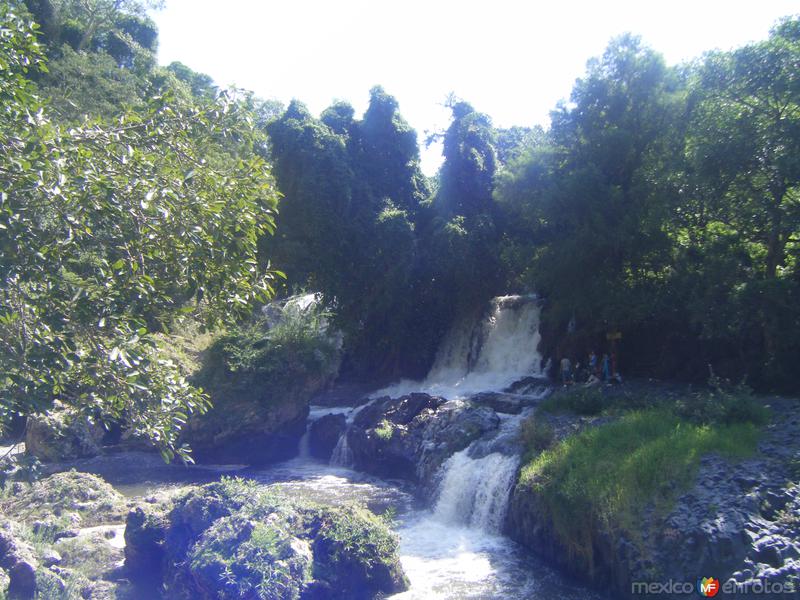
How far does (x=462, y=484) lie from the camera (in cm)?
1397

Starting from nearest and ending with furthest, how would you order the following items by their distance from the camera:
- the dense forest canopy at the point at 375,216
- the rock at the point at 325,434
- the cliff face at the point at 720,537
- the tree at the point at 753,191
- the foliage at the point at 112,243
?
the foliage at the point at 112,243
the dense forest canopy at the point at 375,216
the cliff face at the point at 720,537
the tree at the point at 753,191
the rock at the point at 325,434

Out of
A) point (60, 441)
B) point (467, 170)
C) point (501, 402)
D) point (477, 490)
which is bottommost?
point (60, 441)

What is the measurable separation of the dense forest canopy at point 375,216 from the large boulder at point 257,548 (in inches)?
133

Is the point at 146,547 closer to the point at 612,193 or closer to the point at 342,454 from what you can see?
the point at 342,454

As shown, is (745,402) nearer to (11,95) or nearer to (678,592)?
(678,592)

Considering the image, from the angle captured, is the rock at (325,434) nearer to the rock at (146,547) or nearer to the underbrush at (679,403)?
the underbrush at (679,403)

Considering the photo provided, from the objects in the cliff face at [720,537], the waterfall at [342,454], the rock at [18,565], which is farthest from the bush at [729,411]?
the rock at [18,565]

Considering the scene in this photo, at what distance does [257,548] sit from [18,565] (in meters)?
3.09

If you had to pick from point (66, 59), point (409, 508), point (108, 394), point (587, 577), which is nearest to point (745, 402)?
point (587, 577)

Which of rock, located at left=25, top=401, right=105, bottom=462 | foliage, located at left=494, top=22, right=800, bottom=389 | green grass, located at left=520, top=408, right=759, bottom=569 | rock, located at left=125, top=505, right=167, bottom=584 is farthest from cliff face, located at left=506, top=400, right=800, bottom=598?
rock, located at left=25, top=401, right=105, bottom=462

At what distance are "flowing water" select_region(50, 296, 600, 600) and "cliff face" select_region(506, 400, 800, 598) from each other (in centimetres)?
72

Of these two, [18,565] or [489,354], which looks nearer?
[18,565]

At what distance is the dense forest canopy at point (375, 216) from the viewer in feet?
17.1

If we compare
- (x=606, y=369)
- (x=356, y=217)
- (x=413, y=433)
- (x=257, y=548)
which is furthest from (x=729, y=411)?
(x=356, y=217)
